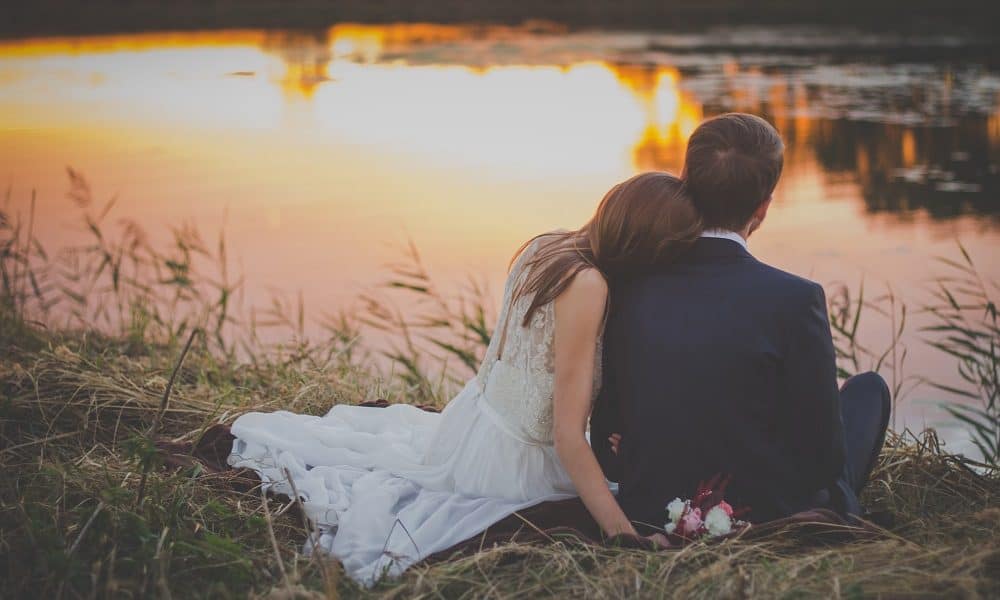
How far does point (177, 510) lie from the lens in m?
2.66

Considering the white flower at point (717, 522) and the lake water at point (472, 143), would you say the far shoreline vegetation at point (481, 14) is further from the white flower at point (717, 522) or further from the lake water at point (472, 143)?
the white flower at point (717, 522)

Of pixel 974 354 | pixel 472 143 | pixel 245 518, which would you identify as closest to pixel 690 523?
pixel 245 518

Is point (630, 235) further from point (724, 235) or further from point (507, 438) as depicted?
point (507, 438)

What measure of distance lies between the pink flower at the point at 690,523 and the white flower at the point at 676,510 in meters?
0.01

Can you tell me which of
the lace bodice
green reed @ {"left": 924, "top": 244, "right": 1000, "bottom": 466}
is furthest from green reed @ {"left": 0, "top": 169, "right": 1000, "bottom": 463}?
the lace bodice

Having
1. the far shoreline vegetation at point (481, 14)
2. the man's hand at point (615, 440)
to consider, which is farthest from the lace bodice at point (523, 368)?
the far shoreline vegetation at point (481, 14)

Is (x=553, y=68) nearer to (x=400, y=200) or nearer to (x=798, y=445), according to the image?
(x=400, y=200)

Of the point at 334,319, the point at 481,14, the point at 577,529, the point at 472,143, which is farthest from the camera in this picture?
the point at 481,14

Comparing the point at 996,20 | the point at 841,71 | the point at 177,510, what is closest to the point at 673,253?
the point at 177,510

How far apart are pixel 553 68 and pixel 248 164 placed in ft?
19.3

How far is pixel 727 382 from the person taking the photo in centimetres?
243

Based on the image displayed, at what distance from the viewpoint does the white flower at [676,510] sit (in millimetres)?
2527

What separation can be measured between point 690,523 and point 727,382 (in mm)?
363

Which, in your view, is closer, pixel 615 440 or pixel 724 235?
pixel 724 235
